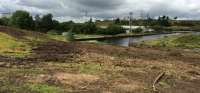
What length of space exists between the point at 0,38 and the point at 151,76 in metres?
15.5

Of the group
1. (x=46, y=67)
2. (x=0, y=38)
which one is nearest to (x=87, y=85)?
(x=46, y=67)

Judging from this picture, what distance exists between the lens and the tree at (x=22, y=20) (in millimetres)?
81812

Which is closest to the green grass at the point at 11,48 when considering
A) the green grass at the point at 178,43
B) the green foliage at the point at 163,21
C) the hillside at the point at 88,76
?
the hillside at the point at 88,76

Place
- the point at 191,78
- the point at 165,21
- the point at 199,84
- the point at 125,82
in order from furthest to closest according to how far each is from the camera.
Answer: the point at 165,21
the point at 191,78
the point at 199,84
the point at 125,82

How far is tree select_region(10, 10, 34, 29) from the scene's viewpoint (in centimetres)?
8181

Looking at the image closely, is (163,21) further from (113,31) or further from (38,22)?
(38,22)

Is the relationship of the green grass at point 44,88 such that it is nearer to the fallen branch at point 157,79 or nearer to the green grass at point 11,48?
the fallen branch at point 157,79

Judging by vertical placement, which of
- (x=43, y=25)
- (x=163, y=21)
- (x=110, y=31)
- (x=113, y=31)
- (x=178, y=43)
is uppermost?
(x=43, y=25)

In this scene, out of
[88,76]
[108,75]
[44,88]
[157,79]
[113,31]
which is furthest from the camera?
[113,31]

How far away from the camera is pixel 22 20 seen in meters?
83.6

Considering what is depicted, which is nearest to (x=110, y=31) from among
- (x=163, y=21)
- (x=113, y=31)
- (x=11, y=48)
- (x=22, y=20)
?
(x=113, y=31)

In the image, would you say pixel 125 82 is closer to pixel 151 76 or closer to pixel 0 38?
pixel 151 76

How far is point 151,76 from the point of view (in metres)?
16.8

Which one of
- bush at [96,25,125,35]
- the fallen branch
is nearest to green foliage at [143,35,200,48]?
the fallen branch
